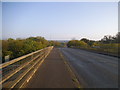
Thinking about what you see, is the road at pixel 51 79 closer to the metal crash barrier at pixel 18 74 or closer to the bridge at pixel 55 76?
the bridge at pixel 55 76

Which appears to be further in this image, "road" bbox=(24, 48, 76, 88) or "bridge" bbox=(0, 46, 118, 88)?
"road" bbox=(24, 48, 76, 88)

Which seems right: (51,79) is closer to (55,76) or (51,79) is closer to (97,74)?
(55,76)

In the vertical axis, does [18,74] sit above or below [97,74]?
above

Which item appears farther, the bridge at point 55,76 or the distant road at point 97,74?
the distant road at point 97,74

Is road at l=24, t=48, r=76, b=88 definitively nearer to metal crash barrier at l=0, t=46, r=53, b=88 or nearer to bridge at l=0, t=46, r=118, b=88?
bridge at l=0, t=46, r=118, b=88

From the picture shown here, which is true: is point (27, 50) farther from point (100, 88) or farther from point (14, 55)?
point (100, 88)

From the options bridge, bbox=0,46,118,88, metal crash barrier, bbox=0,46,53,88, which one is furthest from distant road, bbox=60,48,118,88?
metal crash barrier, bbox=0,46,53,88

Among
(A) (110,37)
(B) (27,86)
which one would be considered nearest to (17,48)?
(B) (27,86)

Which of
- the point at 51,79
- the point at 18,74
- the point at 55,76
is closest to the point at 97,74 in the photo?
the point at 55,76

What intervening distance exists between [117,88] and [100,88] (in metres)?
0.68

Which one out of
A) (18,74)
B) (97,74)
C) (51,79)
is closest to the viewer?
(51,79)

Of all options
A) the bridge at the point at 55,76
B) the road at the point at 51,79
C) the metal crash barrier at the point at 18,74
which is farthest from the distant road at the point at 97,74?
the metal crash barrier at the point at 18,74

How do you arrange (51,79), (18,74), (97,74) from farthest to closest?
(97,74), (18,74), (51,79)

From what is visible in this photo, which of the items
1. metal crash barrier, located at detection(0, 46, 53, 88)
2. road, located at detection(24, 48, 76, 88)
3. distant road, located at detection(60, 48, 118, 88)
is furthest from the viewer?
distant road, located at detection(60, 48, 118, 88)
